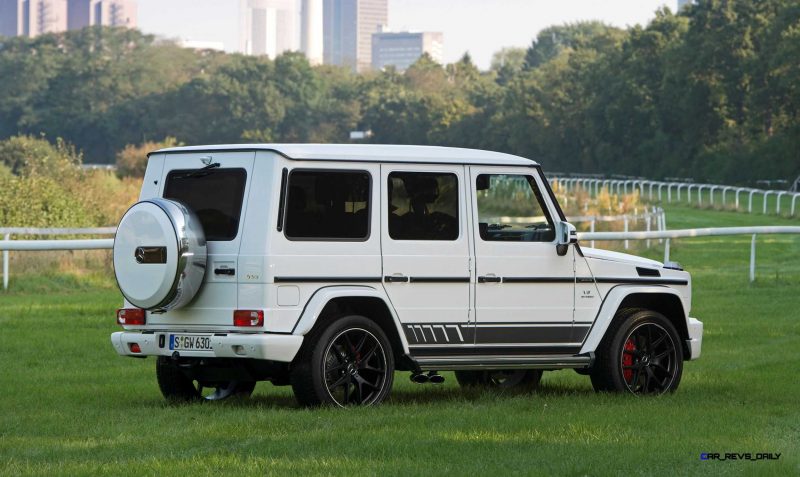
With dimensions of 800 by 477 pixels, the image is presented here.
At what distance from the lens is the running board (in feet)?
37.9

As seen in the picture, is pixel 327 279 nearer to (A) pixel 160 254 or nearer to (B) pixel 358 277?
(B) pixel 358 277

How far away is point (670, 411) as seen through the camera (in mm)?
11141

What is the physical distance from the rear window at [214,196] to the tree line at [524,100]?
201ft

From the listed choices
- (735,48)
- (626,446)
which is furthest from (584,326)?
(735,48)

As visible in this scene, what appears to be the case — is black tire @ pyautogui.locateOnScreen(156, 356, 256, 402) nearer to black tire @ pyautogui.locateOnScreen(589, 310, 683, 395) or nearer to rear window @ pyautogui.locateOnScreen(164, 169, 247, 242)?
rear window @ pyautogui.locateOnScreen(164, 169, 247, 242)

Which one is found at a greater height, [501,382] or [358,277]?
[358,277]

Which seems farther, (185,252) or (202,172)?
(202,172)

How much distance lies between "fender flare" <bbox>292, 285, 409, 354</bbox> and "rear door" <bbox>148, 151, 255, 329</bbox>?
48cm

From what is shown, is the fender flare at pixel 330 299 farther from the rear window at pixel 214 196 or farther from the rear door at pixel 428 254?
the rear window at pixel 214 196

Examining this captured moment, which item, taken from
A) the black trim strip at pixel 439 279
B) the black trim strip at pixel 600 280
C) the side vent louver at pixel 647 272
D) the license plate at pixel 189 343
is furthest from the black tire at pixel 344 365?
the side vent louver at pixel 647 272

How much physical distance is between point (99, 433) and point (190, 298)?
133cm

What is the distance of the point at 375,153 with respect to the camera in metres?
11.4

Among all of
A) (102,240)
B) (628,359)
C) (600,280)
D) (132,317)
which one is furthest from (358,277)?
(102,240)

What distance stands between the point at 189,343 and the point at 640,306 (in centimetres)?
378
